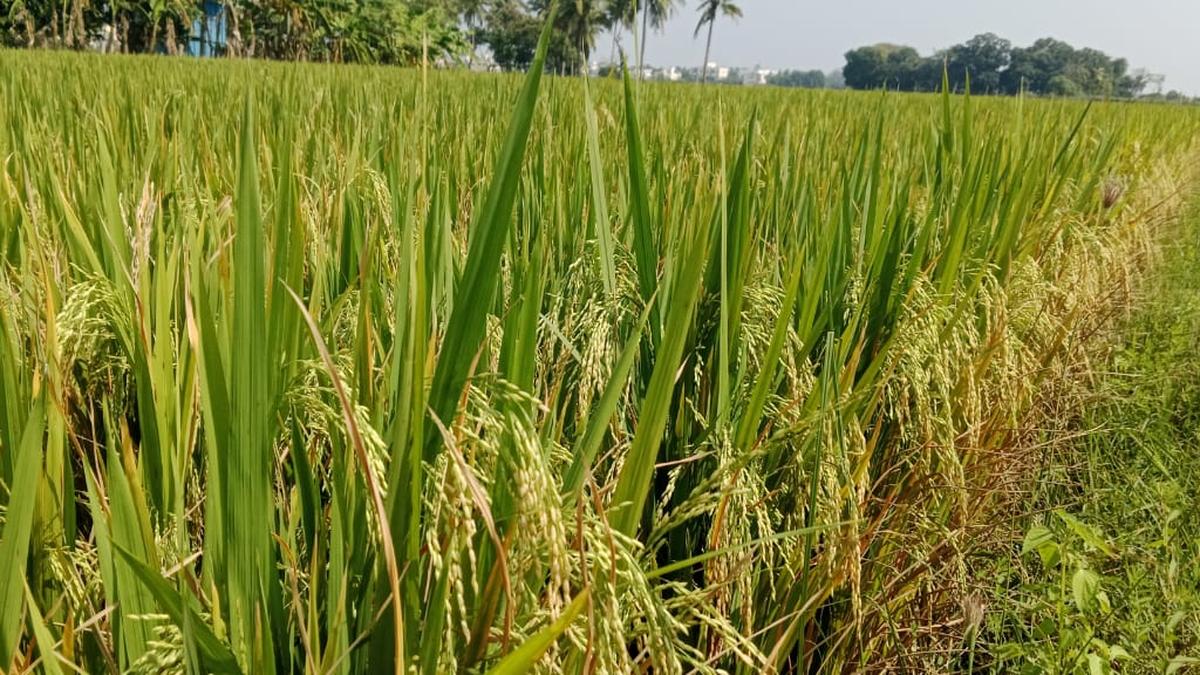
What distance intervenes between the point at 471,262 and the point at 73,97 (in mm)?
2719

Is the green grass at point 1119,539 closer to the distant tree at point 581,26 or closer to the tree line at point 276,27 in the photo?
the distant tree at point 581,26

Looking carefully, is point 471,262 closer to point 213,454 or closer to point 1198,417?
point 213,454

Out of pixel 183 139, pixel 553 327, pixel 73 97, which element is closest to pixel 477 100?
pixel 73 97

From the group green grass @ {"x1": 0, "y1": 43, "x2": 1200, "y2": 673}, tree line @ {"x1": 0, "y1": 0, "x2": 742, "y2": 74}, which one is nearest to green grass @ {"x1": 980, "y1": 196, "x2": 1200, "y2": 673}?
green grass @ {"x1": 0, "y1": 43, "x2": 1200, "y2": 673}

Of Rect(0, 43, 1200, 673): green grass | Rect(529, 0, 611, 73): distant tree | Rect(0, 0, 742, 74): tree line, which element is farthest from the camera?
Rect(0, 0, 742, 74): tree line

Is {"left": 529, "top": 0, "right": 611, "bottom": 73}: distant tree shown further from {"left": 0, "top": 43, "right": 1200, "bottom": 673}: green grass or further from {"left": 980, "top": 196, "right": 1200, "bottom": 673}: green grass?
{"left": 980, "top": 196, "right": 1200, "bottom": 673}: green grass

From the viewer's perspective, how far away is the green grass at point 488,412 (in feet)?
1.70

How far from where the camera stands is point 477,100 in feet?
11.2

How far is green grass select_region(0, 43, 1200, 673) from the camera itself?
0.52 meters

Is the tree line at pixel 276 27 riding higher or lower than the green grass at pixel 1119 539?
higher

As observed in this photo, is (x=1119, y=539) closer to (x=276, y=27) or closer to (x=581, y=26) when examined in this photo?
(x=581, y=26)

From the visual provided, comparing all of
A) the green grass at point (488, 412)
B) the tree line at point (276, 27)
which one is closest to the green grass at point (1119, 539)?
the green grass at point (488, 412)

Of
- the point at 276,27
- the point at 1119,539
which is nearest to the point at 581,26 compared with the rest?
the point at 1119,539

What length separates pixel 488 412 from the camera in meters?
0.48
